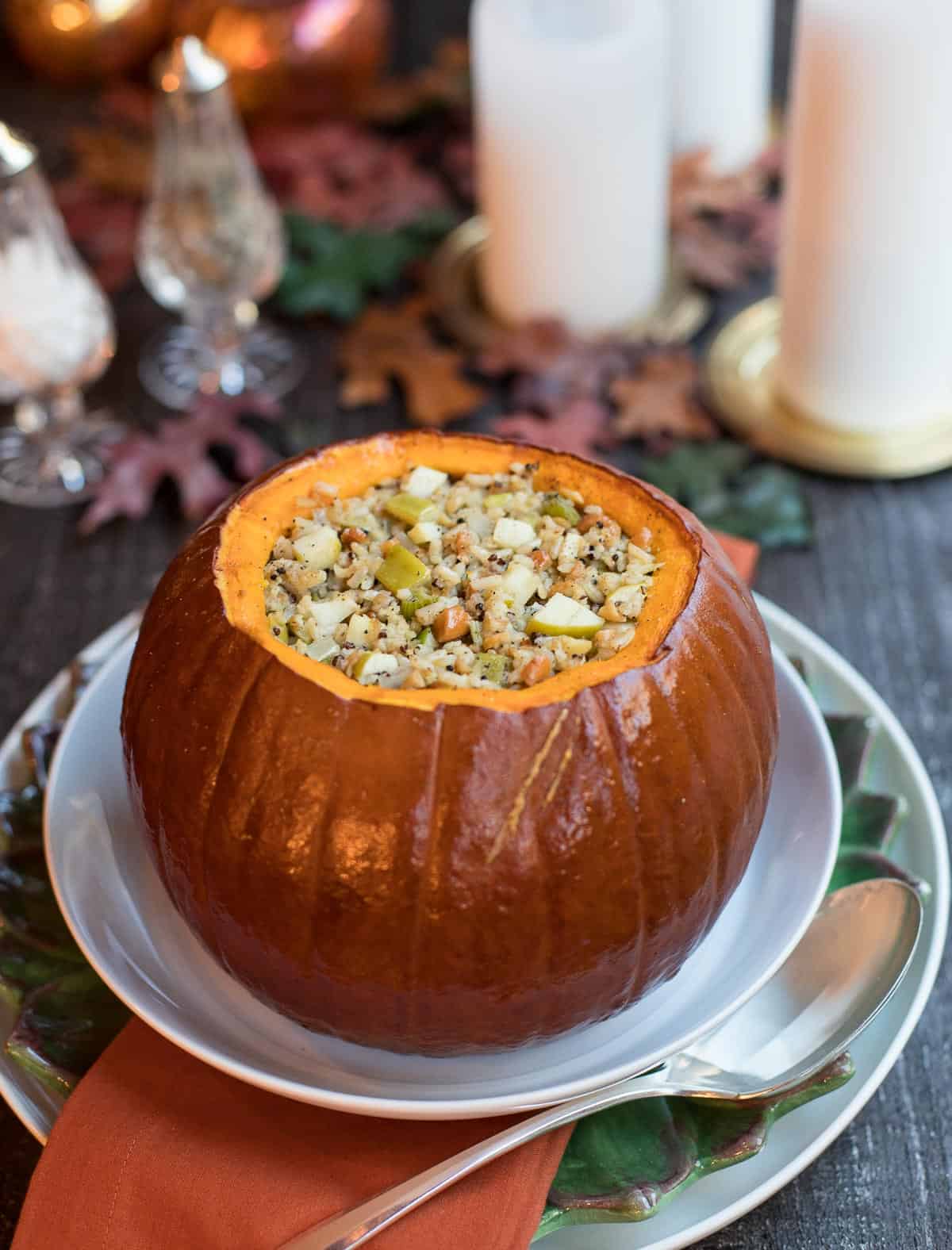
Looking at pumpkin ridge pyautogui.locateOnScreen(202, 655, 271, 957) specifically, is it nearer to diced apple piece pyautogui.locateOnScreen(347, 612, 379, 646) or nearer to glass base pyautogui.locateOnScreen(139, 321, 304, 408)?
diced apple piece pyautogui.locateOnScreen(347, 612, 379, 646)

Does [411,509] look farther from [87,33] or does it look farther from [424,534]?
[87,33]

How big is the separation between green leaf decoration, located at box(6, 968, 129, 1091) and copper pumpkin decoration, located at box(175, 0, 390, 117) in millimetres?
1574

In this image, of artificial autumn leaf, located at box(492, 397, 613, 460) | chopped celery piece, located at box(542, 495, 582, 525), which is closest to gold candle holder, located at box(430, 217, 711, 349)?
artificial autumn leaf, located at box(492, 397, 613, 460)

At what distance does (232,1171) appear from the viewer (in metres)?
0.85

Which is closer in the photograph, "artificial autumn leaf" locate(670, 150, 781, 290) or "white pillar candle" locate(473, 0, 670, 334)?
"white pillar candle" locate(473, 0, 670, 334)

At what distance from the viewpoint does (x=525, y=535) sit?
3.15 ft

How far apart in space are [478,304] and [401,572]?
1.04 meters

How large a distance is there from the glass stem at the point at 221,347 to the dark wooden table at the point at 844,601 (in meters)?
0.09

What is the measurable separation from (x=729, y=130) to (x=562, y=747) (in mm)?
1516

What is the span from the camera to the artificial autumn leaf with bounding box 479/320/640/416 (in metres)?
1.71

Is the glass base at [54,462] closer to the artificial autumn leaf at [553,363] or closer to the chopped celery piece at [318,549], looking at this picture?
the artificial autumn leaf at [553,363]

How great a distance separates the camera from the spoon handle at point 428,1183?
82 cm

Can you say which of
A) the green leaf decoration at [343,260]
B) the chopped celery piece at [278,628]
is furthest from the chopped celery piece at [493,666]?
the green leaf decoration at [343,260]

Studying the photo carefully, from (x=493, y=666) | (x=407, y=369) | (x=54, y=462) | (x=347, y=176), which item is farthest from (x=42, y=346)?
(x=493, y=666)
